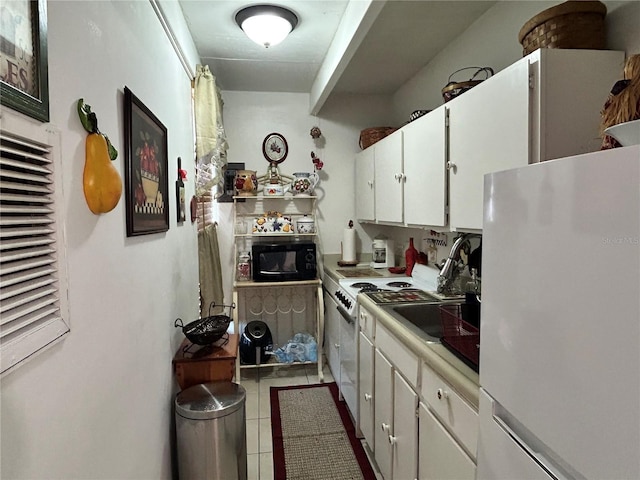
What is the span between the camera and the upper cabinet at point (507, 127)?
4.05ft

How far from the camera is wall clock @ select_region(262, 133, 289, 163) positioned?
11.3ft

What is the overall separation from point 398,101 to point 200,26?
174 centimetres

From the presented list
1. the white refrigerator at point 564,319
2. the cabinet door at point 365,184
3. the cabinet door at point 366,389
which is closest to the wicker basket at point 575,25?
the white refrigerator at point 564,319

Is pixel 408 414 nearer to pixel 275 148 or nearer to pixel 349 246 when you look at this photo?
pixel 349 246

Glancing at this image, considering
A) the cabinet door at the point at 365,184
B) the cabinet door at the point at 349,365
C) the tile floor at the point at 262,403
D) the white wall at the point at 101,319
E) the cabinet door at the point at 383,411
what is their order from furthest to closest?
the cabinet door at the point at 365,184
the cabinet door at the point at 349,365
the tile floor at the point at 262,403
the cabinet door at the point at 383,411
the white wall at the point at 101,319

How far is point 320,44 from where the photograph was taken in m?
2.52

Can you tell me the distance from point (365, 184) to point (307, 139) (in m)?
0.77

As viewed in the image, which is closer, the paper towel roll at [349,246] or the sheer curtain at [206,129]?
the sheer curtain at [206,129]

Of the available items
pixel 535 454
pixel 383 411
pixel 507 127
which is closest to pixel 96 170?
pixel 535 454

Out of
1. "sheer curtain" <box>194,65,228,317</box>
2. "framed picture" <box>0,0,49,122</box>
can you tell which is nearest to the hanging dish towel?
"sheer curtain" <box>194,65,228,317</box>

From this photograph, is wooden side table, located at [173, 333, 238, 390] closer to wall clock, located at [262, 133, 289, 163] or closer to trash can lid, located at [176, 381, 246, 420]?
trash can lid, located at [176, 381, 246, 420]

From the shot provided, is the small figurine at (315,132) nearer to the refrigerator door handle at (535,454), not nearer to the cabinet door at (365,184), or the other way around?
the cabinet door at (365,184)

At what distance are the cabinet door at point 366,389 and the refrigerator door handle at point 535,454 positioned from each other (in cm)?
115

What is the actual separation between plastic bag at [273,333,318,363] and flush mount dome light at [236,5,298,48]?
7.81 feet
